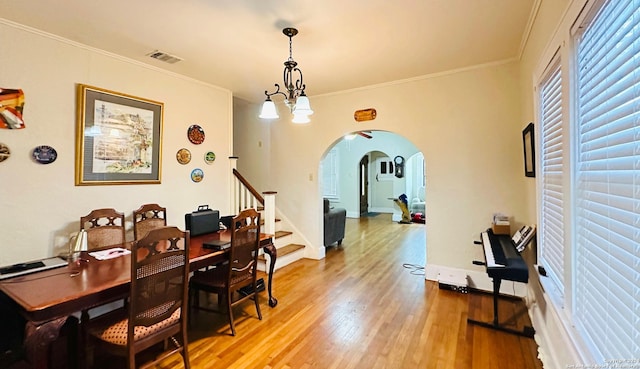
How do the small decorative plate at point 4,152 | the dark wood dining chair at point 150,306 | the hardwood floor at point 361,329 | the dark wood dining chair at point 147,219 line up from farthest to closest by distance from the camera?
the dark wood dining chair at point 147,219, the small decorative plate at point 4,152, the hardwood floor at point 361,329, the dark wood dining chair at point 150,306

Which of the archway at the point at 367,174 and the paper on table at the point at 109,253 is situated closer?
the paper on table at the point at 109,253

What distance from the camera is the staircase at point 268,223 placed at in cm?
405

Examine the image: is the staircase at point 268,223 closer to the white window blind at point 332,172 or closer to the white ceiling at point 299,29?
the white ceiling at point 299,29

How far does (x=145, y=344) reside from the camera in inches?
69.6

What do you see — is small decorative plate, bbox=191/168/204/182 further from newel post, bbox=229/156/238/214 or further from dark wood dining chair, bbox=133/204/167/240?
dark wood dining chair, bbox=133/204/167/240

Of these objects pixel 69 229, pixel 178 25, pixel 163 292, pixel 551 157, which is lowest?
pixel 163 292

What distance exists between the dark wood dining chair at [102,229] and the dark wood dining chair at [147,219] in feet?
0.48

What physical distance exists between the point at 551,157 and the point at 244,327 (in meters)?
2.83

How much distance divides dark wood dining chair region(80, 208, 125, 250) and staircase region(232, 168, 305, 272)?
66.8 inches

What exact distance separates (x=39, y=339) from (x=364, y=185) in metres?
9.64

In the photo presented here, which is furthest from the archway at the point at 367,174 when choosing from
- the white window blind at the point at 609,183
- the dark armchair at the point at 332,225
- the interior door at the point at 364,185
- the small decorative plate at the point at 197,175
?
the white window blind at the point at 609,183

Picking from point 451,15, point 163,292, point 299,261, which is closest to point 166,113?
point 163,292

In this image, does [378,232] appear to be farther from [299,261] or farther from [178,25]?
[178,25]

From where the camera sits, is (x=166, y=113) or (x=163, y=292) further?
(x=166, y=113)
